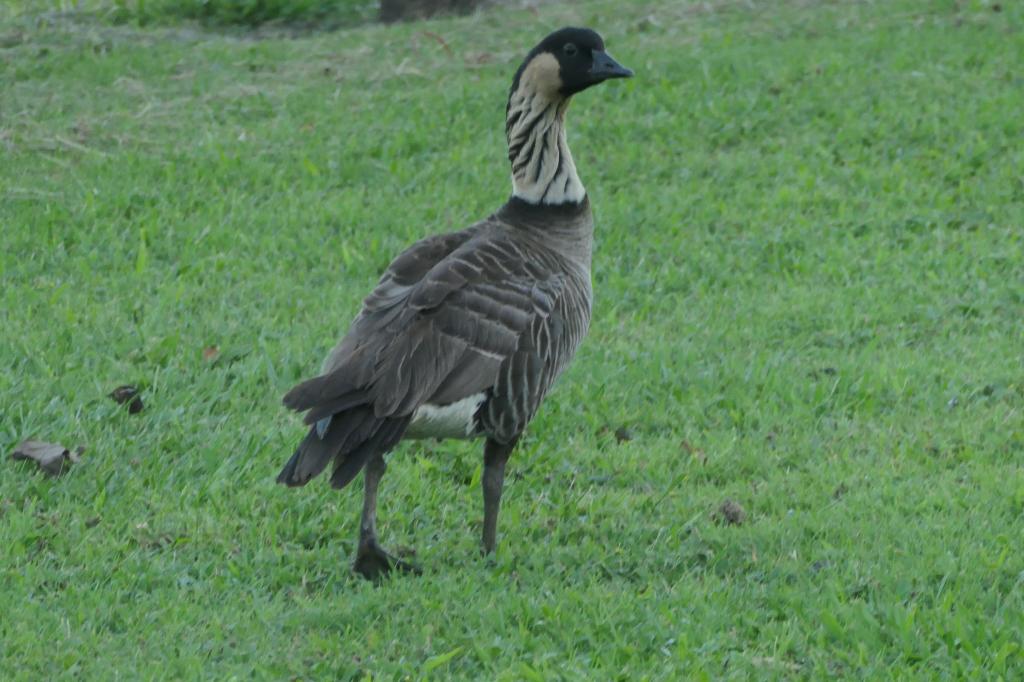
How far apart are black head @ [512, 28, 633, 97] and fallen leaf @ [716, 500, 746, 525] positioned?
1785mm

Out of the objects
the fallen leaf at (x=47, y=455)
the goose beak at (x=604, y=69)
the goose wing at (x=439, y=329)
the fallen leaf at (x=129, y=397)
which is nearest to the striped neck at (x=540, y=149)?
the goose beak at (x=604, y=69)

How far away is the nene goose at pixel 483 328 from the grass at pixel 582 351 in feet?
1.81

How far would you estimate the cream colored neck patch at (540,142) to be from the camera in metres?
6.21

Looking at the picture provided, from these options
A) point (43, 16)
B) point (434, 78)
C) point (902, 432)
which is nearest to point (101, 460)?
point (902, 432)

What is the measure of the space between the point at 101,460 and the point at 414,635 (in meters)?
1.97

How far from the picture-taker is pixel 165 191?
9680 mm

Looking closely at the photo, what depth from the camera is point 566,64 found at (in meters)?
6.15

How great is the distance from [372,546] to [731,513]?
1.49 metres

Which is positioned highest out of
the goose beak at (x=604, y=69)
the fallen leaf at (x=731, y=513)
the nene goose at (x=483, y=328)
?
the goose beak at (x=604, y=69)

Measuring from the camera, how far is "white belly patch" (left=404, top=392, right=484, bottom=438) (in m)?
5.33

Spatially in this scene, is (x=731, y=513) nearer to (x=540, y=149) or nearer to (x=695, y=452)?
(x=695, y=452)

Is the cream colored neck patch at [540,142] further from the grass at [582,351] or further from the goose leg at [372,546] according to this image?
the goose leg at [372,546]

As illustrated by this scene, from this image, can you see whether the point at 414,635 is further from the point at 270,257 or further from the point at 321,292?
the point at 270,257

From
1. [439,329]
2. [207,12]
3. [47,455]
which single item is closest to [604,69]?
[439,329]
